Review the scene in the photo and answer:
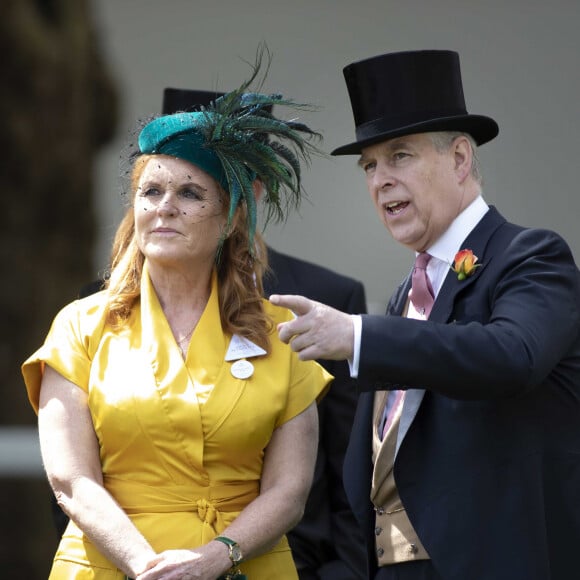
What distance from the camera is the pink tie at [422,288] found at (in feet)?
11.3

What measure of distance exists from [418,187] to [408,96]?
0.24 meters

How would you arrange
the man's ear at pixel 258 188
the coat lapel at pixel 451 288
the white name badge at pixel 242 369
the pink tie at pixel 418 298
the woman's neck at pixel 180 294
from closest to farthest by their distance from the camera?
1. the coat lapel at pixel 451 288
2. the pink tie at pixel 418 298
3. the white name badge at pixel 242 369
4. the woman's neck at pixel 180 294
5. the man's ear at pixel 258 188

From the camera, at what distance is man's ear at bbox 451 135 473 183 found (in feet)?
11.5

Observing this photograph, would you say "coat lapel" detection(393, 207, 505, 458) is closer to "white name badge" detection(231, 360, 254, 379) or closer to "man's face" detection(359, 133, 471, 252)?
"man's face" detection(359, 133, 471, 252)

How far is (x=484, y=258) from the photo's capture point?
3.30m

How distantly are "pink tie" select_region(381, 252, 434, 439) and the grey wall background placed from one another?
7.37ft

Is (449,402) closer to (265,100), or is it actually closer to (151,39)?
(265,100)

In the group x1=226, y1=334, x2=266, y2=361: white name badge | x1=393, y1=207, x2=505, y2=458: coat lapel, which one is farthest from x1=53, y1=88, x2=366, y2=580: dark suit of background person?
x1=393, y1=207, x2=505, y2=458: coat lapel

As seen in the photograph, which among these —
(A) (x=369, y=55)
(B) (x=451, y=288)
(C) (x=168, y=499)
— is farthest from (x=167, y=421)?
(A) (x=369, y=55)

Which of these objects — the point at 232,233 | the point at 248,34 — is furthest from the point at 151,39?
the point at 232,233

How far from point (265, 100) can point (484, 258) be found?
76cm

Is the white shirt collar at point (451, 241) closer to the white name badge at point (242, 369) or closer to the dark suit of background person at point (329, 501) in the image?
the white name badge at point (242, 369)

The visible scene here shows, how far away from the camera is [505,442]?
3.18 meters

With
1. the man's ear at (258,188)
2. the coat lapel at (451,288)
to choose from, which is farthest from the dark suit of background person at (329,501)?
the coat lapel at (451,288)
